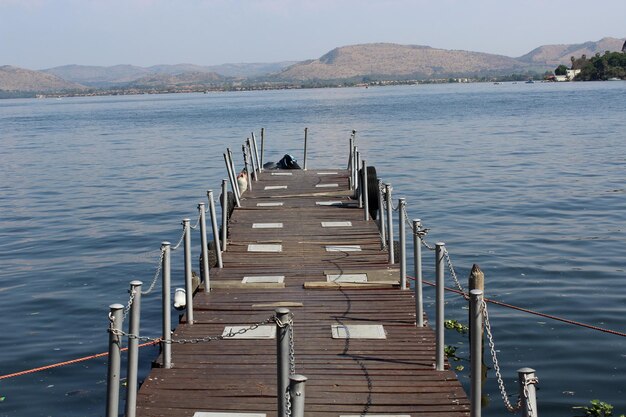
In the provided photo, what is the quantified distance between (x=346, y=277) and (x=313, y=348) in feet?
11.7

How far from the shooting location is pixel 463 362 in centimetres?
1273

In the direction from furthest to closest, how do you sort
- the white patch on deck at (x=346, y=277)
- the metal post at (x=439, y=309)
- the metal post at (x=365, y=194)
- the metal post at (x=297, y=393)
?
the metal post at (x=365, y=194)
the white patch on deck at (x=346, y=277)
the metal post at (x=439, y=309)
the metal post at (x=297, y=393)

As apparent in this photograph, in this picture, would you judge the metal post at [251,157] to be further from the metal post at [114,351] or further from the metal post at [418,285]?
the metal post at [114,351]

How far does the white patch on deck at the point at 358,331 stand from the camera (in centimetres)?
1060

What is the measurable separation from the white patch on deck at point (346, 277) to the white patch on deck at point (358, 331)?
2312 mm

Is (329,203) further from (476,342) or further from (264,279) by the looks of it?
(476,342)

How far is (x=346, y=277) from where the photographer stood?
1367 cm

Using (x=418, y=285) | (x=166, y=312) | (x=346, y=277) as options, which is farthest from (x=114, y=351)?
(x=346, y=277)

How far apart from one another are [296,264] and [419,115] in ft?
251

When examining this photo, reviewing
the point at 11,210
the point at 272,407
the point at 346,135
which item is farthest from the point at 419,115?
the point at 272,407

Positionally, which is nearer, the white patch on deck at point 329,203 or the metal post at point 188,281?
the metal post at point 188,281

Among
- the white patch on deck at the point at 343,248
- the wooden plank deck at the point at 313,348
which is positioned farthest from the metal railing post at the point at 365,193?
the white patch on deck at the point at 343,248

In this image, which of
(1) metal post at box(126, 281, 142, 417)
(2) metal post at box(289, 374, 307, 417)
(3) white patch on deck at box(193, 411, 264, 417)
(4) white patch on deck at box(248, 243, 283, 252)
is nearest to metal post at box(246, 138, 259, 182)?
(4) white patch on deck at box(248, 243, 283, 252)

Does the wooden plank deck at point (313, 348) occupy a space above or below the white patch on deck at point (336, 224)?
below
